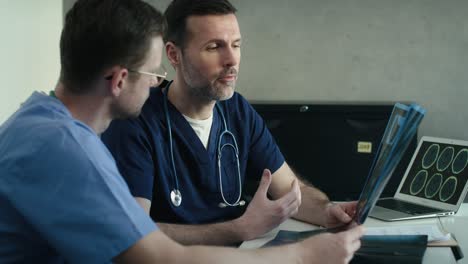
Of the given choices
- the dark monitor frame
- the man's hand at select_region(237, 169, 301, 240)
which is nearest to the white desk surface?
the man's hand at select_region(237, 169, 301, 240)

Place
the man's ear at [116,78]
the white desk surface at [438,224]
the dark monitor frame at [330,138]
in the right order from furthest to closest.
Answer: the dark monitor frame at [330,138], the white desk surface at [438,224], the man's ear at [116,78]

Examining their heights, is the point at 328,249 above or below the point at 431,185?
above

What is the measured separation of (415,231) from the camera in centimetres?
162

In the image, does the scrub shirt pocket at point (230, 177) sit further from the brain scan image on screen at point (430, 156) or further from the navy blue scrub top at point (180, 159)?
the brain scan image on screen at point (430, 156)

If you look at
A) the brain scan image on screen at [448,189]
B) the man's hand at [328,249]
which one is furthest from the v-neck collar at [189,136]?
the brain scan image on screen at [448,189]

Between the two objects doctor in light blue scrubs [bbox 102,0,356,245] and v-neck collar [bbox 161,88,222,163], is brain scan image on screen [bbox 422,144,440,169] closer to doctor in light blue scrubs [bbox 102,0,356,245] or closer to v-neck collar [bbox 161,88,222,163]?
doctor in light blue scrubs [bbox 102,0,356,245]

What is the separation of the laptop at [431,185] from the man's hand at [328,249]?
2.05 ft

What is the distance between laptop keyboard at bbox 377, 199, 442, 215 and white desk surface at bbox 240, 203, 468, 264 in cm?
4

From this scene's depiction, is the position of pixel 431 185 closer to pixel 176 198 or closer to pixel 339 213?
pixel 339 213

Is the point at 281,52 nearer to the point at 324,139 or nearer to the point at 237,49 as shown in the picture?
the point at 324,139

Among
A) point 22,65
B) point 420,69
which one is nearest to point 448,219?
point 420,69

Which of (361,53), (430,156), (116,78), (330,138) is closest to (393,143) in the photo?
(116,78)

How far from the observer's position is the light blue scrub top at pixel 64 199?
99cm

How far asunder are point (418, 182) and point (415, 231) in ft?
1.47
